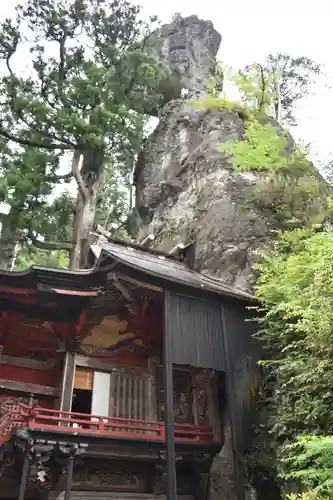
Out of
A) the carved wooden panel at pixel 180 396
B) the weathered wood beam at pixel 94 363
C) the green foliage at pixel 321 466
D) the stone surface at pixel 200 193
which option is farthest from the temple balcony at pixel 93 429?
the green foliage at pixel 321 466

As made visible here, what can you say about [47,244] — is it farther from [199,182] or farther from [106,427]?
[106,427]

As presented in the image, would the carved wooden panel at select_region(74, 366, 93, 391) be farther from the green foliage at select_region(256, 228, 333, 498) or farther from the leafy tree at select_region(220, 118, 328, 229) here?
the leafy tree at select_region(220, 118, 328, 229)

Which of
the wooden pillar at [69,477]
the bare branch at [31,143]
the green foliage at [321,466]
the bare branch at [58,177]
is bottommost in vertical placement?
the green foliage at [321,466]

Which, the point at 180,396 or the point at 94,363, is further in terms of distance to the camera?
the point at 180,396

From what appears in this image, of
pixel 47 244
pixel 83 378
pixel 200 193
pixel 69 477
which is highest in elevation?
pixel 200 193

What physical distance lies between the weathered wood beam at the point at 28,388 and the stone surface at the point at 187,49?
14622 mm

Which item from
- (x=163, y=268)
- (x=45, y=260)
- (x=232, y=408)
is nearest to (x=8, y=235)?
(x=163, y=268)

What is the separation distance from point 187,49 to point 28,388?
59.0 feet

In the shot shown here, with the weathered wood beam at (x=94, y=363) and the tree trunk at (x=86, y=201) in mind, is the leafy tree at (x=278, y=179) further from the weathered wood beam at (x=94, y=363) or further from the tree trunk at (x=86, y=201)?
the weathered wood beam at (x=94, y=363)

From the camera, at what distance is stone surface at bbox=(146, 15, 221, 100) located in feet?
66.4

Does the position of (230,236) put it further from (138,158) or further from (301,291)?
(138,158)

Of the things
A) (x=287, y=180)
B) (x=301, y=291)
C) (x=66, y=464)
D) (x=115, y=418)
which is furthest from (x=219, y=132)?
(x=66, y=464)

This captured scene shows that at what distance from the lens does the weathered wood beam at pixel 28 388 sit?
30.8 ft

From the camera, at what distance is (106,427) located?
9633mm
